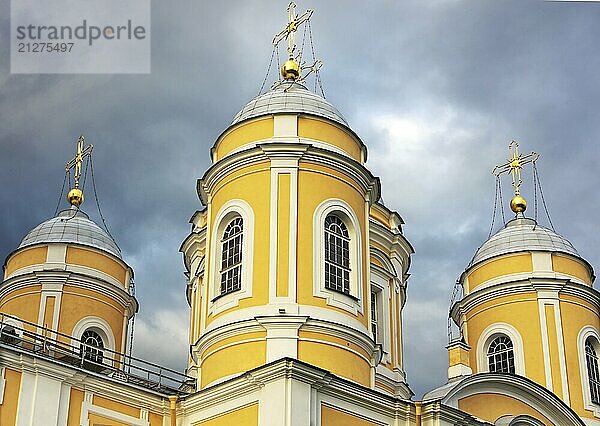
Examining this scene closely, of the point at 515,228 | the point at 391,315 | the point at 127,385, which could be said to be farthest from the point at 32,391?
the point at 515,228

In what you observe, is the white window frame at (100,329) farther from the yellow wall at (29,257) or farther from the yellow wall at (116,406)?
the yellow wall at (116,406)

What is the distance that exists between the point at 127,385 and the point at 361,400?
16.2 feet

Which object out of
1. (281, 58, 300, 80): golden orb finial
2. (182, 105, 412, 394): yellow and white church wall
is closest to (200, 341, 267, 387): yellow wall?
(182, 105, 412, 394): yellow and white church wall

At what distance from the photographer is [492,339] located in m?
30.4

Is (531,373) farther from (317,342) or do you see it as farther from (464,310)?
(317,342)

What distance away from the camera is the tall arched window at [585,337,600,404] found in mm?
29609

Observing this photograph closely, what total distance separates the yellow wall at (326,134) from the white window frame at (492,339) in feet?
30.7

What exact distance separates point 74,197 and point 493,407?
15.0 meters

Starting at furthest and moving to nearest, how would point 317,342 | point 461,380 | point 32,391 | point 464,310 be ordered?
point 464,310
point 461,380
point 317,342
point 32,391

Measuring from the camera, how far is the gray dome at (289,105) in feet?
77.4

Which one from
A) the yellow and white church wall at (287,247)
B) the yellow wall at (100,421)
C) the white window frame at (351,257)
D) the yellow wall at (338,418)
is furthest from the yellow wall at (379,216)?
the yellow wall at (100,421)

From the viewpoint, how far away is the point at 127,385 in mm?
20906

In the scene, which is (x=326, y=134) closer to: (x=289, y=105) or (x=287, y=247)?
(x=289, y=105)

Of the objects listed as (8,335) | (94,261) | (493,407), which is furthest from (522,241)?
(8,335)
